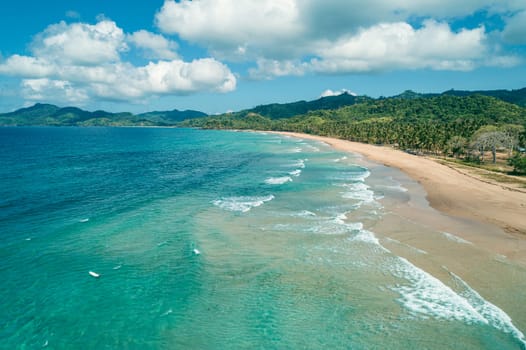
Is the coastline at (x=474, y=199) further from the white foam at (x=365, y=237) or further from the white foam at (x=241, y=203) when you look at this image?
the white foam at (x=241, y=203)

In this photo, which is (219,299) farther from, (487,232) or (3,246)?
(487,232)

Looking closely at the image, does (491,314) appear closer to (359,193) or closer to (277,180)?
(359,193)

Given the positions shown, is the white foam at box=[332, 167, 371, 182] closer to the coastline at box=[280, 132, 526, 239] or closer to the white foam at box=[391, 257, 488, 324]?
the coastline at box=[280, 132, 526, 239]

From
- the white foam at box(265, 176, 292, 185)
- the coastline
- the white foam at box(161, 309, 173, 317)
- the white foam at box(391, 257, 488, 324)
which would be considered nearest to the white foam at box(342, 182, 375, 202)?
the coastline

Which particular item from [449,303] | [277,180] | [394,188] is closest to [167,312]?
[449,303]

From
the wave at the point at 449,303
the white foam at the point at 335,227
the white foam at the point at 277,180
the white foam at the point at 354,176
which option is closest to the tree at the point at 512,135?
the white foam at the point at 354,176

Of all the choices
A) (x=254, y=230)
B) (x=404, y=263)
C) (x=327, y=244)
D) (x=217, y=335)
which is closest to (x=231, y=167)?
(x=254, y=230)
